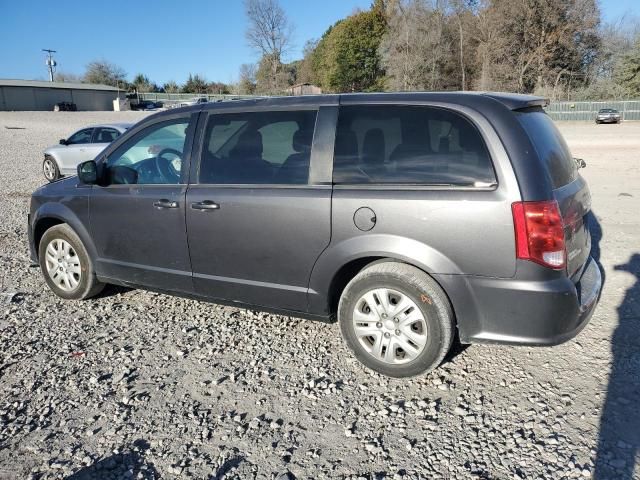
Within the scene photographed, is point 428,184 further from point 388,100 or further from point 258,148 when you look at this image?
point 258,148

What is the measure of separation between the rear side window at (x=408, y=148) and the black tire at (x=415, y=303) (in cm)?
59

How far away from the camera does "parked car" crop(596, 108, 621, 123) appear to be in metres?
39.4

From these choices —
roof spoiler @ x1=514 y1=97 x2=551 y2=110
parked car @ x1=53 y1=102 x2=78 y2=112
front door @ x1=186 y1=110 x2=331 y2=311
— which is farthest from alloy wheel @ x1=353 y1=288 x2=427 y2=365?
parked car @ x1=53 y1=102 x2=78 y2=112

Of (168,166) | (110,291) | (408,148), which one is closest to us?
(408,148)

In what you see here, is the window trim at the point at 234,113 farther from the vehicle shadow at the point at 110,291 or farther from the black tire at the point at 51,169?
the black tire at the point at 51,169

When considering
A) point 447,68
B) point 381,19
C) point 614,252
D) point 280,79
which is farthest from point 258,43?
point 614,252

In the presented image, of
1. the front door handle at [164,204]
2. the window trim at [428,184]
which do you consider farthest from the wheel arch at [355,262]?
the front door handle at [164,204]

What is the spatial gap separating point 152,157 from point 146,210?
1.80 feet

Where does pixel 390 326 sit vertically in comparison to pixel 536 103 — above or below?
below

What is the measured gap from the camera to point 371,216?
324cm

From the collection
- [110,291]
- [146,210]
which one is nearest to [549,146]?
[146,210]

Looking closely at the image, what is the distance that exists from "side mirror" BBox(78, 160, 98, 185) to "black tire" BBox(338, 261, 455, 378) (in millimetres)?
2513

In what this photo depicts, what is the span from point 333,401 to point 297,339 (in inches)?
36.4

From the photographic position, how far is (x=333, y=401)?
3.17 meters
